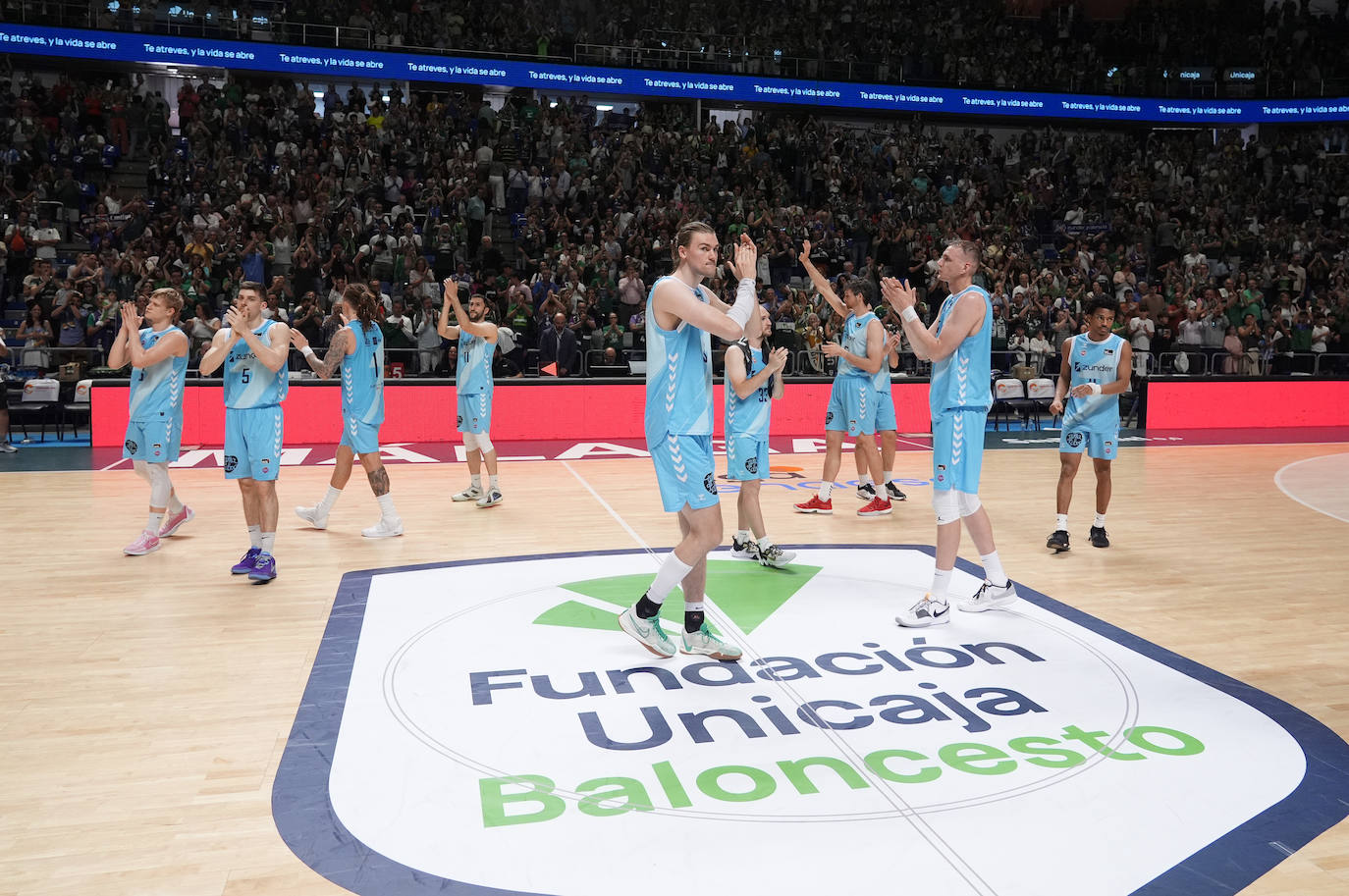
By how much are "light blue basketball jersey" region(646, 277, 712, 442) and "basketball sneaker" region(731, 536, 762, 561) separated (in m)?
2.51

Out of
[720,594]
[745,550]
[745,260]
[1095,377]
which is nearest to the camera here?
[745,260]

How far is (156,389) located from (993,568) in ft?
19.6

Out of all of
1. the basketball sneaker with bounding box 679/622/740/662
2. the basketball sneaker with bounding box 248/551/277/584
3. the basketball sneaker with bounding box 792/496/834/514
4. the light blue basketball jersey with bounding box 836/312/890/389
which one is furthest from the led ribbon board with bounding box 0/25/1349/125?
the basketball sneaker with bounding box 679/622/740/662

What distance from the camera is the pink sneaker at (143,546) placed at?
7367mm

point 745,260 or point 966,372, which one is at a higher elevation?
point 745,260

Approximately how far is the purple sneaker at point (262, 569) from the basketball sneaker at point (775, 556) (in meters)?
3.25

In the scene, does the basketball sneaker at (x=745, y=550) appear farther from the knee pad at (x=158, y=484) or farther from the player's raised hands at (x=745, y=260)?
the knee pad at (x=158, y=484)

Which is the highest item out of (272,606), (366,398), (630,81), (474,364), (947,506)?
(630,81)

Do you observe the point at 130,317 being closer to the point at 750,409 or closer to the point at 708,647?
the point at 750,409

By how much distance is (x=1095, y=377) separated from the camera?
7.65 m

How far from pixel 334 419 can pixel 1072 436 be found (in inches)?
369

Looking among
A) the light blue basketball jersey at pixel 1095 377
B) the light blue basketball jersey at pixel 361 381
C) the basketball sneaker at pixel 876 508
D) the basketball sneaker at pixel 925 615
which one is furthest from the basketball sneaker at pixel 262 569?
the light blue basketball jersey at pixel 1095 377

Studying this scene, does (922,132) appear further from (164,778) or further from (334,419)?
(164,778)

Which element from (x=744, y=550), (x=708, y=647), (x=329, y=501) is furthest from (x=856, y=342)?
(x=329, y=501)
